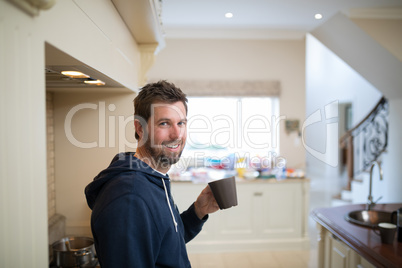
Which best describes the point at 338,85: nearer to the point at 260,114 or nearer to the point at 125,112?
the point at 260,114

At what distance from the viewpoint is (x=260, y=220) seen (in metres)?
3.64

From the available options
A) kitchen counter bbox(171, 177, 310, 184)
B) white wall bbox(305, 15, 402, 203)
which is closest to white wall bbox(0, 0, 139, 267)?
kitchen counter bbox(171, 177, 310, 184)

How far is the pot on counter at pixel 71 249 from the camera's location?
4.17 feet

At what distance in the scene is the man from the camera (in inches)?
32.9

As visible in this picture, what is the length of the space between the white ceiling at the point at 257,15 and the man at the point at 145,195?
2275 mm

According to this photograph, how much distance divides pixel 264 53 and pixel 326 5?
1185 mm

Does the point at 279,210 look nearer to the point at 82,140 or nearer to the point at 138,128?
the point at 138,128

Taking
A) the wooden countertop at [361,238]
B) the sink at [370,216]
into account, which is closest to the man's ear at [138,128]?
the wooden countertop at [361,238]

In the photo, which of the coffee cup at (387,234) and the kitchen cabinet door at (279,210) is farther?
the kitchen cabinet door at (279,210)

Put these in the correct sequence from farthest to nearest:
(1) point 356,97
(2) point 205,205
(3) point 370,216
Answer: (1) point 356,97, (3) point 370,216, (2) point 205,205

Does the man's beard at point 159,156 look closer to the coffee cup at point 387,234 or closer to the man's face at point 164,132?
the man's face at point 164,132

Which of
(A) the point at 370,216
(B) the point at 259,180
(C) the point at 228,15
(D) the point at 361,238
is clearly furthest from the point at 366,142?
(D) the point at 361,238

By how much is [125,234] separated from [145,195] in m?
0.13

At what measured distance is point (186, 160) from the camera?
160 inches
